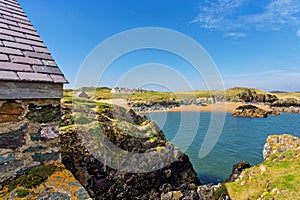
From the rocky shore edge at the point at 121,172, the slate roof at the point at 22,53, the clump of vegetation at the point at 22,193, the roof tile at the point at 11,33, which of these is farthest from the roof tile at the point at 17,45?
the rocky shore edge at the point at 121,172

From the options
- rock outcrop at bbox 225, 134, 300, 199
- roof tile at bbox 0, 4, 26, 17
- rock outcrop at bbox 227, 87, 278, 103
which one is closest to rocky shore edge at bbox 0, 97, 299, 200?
rock outcrop at bbox 225, 134, 300, 199

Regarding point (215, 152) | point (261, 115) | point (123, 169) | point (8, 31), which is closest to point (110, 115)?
point (123, 169)

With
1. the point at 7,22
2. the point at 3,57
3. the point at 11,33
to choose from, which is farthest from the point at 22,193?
the point at 7,22

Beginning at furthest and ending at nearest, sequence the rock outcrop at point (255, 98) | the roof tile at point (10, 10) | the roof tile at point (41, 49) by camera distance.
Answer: the rock outcrop at point (255, 98) → the roof tile at point (10, 10) → the roof tile at point (41, 49)

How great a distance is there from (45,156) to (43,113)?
2.69ft

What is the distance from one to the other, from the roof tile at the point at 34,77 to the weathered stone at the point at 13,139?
0.85 metres

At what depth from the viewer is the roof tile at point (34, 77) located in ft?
10.1

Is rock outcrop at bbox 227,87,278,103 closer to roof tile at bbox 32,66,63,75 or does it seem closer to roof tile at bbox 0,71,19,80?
roof tile at bbox 32,66,63,75

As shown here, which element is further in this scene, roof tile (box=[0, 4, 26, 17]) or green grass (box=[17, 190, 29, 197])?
roof tile (box=[0, 4, 26, 17])

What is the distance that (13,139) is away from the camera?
122 inches

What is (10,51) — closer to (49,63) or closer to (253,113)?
(49,63)

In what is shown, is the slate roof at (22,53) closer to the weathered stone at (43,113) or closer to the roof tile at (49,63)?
the roof tile at (49,63)

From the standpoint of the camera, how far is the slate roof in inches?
122

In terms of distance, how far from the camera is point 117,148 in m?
9.86
